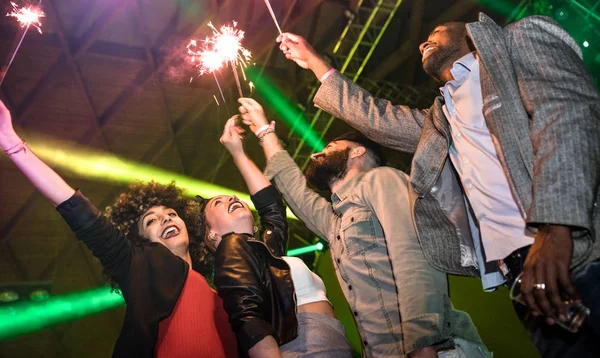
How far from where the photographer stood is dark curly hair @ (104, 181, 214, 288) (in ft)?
9.62

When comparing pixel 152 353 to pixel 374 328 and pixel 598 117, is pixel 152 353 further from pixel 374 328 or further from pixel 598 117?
pixel 598 117

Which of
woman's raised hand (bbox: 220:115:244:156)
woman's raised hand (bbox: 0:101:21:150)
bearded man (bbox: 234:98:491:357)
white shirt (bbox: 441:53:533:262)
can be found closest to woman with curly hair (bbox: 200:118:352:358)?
bearded man (bbox: 234:98:491:357)

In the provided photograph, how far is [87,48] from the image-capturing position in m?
6.02

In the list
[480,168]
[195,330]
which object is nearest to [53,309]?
[195,330]

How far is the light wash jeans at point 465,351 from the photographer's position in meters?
1.93

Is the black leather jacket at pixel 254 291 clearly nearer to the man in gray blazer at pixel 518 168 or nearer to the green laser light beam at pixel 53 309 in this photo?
the man in gray blazer at pixel 518 168

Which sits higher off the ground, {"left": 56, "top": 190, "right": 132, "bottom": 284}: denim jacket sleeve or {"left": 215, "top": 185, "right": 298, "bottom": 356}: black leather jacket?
{"left": 56, "top": 190, "right": 132, "bottom": 284}: denim jacket sleeve

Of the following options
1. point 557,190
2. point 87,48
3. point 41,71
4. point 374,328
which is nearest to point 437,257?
point 374,328

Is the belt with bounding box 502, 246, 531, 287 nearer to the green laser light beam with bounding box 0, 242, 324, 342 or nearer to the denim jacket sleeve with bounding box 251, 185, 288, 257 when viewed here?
the denim jacket sleeve with bounding box 251, 185, 288, 257

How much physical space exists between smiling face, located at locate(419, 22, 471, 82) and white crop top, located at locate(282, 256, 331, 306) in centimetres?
107

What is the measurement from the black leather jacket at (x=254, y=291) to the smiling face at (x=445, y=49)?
3.55 ft

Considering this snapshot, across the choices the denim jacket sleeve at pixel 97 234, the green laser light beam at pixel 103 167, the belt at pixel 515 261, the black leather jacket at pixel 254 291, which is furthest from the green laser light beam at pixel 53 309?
the belt at pixel 515 261

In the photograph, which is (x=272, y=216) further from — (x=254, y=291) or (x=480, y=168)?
(x=480, y=168)

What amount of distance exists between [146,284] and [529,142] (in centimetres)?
174
